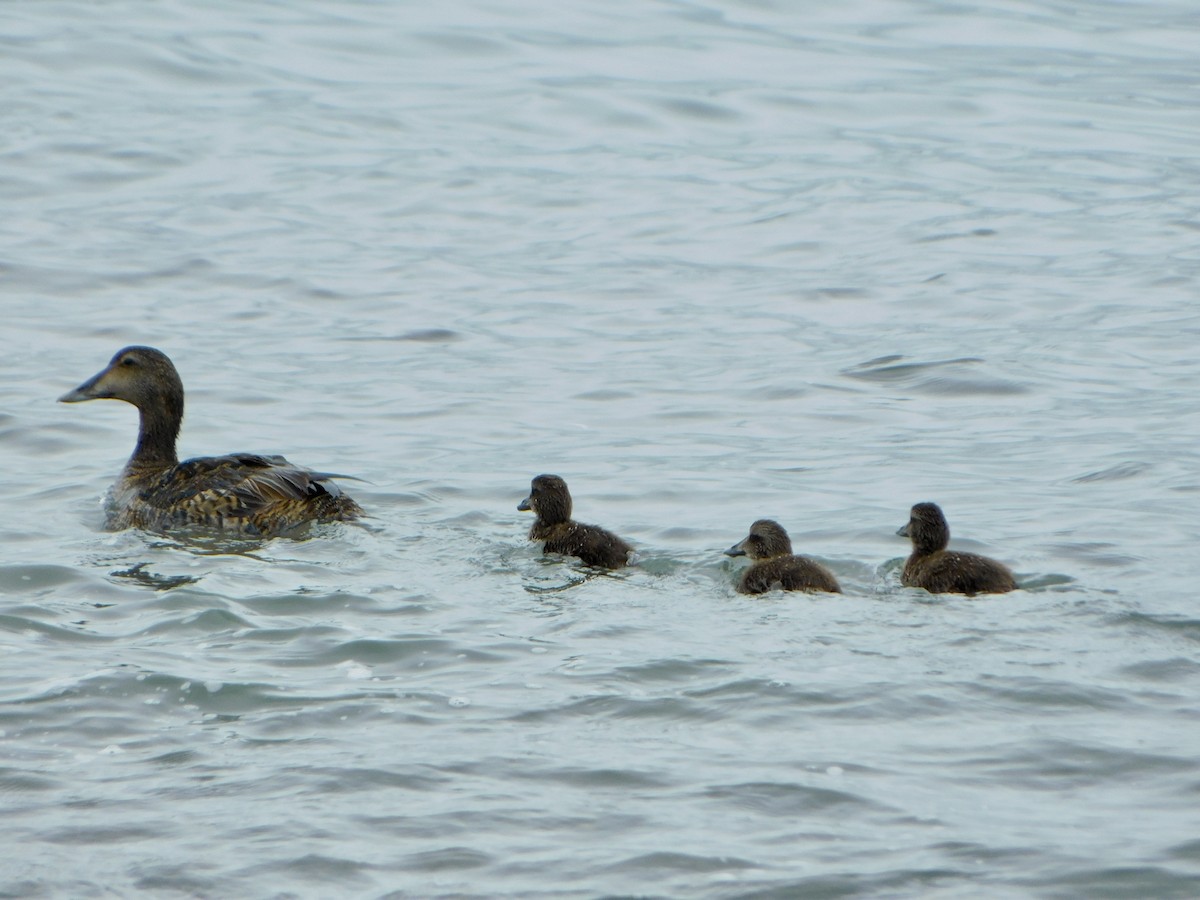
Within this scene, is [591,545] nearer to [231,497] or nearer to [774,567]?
[774,567]

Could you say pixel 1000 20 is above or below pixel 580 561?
above

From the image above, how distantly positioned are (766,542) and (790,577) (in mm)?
420

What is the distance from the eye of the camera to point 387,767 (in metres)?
6.41

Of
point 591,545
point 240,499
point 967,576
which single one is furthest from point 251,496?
point 967,576

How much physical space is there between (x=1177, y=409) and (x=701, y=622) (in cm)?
561

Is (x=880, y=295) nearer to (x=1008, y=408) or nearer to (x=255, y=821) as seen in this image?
(x=1008, y=408)

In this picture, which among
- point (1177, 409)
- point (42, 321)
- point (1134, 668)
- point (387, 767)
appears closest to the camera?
→ point (387, 767)

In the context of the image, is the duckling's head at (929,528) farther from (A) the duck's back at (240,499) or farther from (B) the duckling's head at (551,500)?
(A) the duck's back at (240,499)

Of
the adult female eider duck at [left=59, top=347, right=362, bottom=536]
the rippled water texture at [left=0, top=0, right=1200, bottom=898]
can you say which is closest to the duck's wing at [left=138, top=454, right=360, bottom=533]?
the adult female eider duck at [left=59, top=347, right=362, bottom=536]

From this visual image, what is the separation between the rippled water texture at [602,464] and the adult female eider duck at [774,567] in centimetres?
15

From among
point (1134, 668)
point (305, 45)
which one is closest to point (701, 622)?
point (1134, 668)

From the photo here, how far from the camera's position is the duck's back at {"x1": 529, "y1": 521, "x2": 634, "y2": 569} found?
9102 mm

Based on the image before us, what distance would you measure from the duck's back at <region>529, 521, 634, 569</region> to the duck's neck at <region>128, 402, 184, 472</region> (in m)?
2.80

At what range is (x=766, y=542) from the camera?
29.1ft
